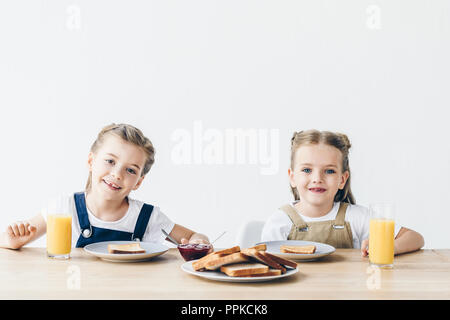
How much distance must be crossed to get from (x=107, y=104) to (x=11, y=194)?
2.75 feet

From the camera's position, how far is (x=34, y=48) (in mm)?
3346

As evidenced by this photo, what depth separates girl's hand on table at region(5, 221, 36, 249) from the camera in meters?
1.49

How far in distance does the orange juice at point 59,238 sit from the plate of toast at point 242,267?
0.36 meters

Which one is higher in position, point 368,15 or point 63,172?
point 368,15

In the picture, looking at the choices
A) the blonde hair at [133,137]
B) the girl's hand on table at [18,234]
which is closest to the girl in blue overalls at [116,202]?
the blonde hair at [133,137]

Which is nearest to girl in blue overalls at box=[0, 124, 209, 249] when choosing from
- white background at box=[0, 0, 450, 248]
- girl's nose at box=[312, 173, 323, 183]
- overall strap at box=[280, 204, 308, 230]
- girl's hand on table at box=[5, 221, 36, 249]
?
girl's hand on table at box=[5, 221, 36, 249]

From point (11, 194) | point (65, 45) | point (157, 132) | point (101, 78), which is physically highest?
point (65, 45)

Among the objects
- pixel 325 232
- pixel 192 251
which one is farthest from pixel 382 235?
pixel 325 232

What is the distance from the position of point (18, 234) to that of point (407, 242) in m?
1.11

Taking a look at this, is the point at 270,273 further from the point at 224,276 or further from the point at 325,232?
the point at 325,232

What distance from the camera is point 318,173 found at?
1.90 metres
